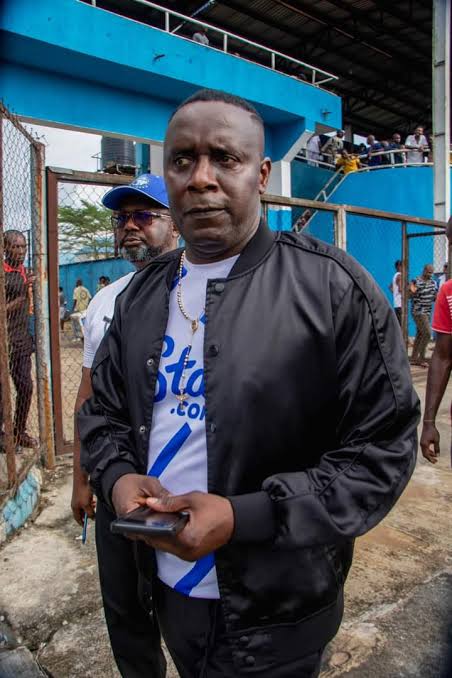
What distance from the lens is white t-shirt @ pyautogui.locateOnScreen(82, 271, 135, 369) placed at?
2215 mm

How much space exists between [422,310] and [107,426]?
8808mm

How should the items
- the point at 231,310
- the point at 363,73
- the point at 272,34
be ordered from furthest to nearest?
the point at 363,73 → the point at 272,34 → the point at 231,310

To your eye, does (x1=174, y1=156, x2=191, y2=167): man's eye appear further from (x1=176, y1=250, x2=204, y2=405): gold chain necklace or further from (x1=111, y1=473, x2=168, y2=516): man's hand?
(x1=111, y1=473, x2=168, y2=516): man's hand

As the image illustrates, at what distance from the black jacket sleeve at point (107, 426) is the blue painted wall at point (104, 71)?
923 cm

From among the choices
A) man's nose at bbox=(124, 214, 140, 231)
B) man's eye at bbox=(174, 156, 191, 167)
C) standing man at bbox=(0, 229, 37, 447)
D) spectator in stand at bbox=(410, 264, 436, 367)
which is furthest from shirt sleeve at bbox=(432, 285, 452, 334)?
spectator in stand at bbox=(410, 264, 436, 367)

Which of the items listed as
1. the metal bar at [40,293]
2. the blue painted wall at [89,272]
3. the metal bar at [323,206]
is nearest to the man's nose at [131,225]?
the metal bar at [40,293]

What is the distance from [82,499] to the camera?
1.99 m

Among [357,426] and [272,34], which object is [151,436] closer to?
[357,426]

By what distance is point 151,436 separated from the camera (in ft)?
4.40

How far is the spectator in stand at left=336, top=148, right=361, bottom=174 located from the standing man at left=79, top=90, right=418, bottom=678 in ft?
52.8

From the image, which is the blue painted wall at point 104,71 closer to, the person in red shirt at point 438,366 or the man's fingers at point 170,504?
the person in red shirt at point 438,366

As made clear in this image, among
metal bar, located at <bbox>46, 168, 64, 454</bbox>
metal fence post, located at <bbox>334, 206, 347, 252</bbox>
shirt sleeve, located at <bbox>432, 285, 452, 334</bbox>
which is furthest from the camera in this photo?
metal fence post, located at <bbox>334, 206, 347, 252</bbox>

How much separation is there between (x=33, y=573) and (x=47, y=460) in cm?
146

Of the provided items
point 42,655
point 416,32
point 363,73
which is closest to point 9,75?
point 42,655
